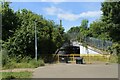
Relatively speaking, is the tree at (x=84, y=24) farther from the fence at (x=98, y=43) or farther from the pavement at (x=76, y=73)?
the pavement at (x=76, y=73)

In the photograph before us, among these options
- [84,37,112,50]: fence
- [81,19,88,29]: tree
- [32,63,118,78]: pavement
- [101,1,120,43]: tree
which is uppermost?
[81,19,88,29]: tree

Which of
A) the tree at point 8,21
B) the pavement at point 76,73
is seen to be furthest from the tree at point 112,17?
the tree at point 8,21

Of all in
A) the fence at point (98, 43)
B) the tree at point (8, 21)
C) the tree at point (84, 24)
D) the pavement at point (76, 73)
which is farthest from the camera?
the tree at point (84, 24)

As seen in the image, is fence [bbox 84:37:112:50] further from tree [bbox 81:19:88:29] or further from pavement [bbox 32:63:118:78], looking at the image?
tree [bbox 81:19:88:29]

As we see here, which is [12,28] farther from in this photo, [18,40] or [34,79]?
[34,79]

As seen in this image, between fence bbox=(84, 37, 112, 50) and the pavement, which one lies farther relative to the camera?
fence bbox=(84, 37, 112, 50)

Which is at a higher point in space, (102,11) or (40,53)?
(102,11)

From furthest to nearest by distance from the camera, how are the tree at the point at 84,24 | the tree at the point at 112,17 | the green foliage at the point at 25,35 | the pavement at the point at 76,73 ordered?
the tree at the point at 84,24
the green foliage at the point at 25,35
the tree at the point at 112,17
the pavement at the point at 76,73

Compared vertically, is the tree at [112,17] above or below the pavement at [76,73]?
above

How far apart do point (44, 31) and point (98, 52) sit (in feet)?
47.4

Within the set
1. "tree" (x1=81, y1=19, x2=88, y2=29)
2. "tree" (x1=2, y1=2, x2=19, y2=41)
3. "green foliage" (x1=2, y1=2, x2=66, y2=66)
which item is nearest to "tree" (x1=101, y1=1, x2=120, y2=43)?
"green foliage" (x1=2, y1=2, x2=66, y2=66)

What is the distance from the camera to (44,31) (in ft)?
171

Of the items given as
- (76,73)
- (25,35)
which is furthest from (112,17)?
(76,73)

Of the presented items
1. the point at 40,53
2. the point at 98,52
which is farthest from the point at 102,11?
the point at 98,52
